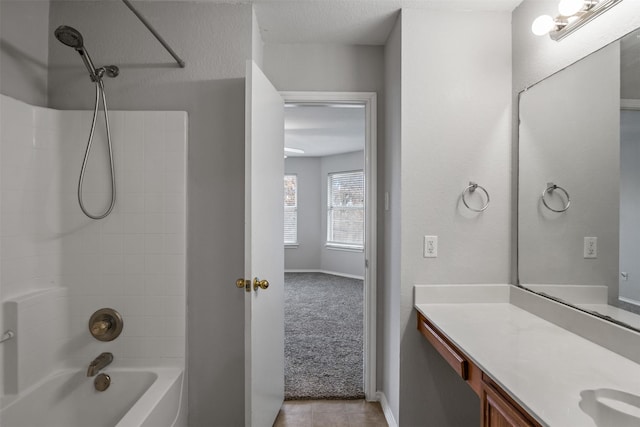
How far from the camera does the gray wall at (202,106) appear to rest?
1921 mm

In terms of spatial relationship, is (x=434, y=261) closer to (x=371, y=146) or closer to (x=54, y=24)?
(x=371, y=146)

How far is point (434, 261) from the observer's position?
1.91 meters

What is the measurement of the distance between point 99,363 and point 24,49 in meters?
1.69

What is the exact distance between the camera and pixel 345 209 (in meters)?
6.91

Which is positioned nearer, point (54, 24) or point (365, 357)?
point (54, 24)

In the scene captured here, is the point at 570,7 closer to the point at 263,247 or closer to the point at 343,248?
the point at 263,247

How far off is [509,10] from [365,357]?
7.71 ft

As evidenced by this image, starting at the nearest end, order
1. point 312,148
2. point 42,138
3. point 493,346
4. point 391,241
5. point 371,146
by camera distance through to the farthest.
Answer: point 493,346 → point 42,138 → point 391,241 → point 371,146 → point 312,148

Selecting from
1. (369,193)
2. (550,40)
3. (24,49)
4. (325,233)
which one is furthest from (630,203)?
(325,233)

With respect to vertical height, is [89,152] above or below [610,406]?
above

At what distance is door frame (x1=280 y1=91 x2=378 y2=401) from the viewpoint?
237 cm

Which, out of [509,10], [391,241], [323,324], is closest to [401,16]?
[509,10]

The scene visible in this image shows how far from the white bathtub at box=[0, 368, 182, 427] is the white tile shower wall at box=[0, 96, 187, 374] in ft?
0.32

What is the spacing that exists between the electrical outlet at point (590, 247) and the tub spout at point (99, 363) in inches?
93.7
